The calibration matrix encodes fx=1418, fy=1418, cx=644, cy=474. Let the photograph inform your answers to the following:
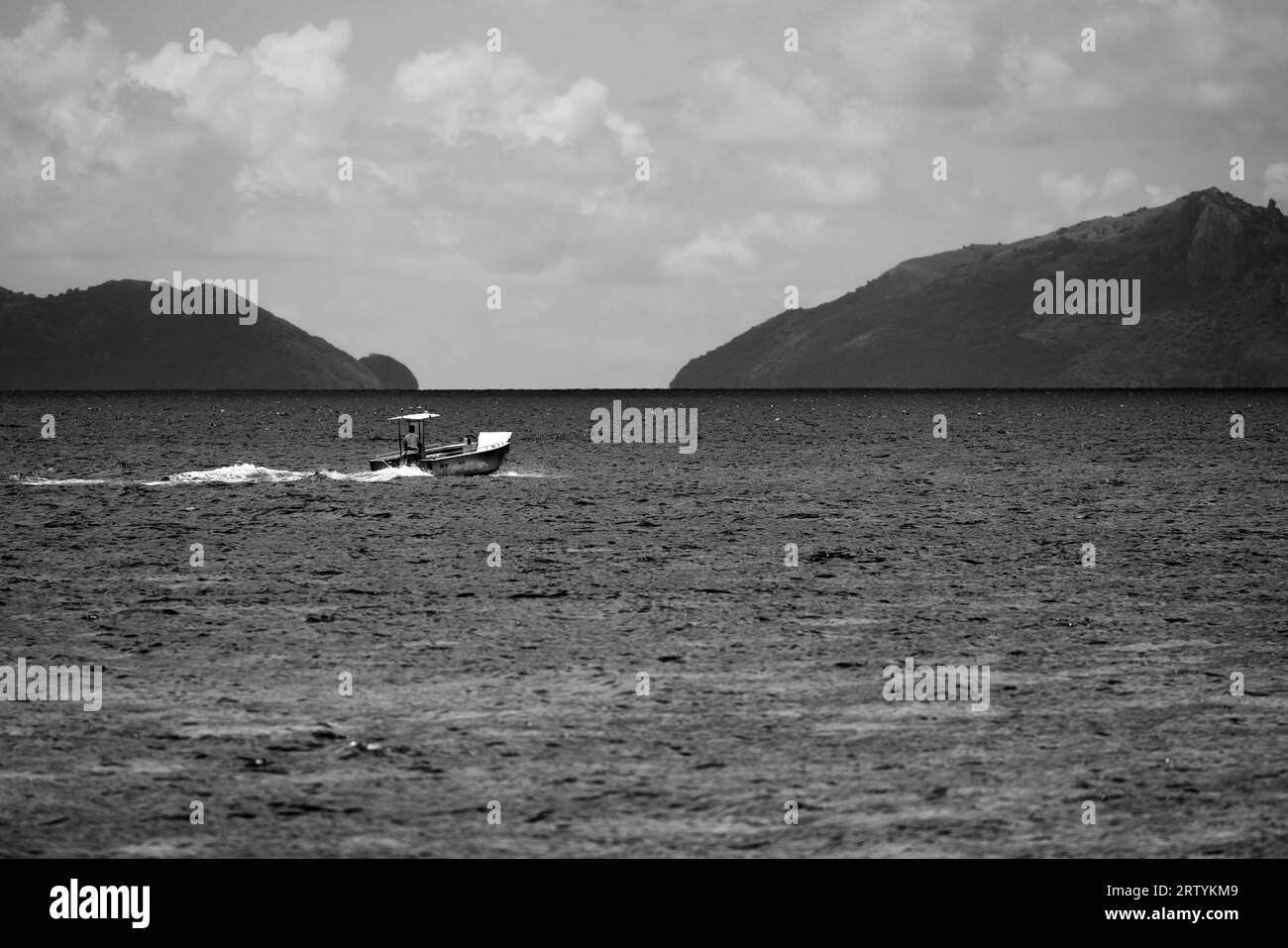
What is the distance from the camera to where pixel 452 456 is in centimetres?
6319

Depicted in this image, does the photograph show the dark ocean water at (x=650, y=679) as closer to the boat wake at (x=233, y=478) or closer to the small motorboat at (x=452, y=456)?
the small motorboat at (x=452, y=456)

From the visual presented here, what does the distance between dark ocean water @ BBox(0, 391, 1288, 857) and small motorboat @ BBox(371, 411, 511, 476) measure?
12582 mm

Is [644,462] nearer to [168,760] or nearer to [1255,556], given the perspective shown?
[1255,556]

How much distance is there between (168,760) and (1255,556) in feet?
90.5

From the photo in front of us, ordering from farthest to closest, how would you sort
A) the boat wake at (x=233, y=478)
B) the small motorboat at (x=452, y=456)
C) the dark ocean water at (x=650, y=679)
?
the small motorboat at (x=452, y=456)
the boat wake at (x=233, y=478)
the dark ocean water at (x=650, y=679)

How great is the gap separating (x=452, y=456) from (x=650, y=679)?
43774mm

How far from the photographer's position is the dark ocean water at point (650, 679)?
1403 cm

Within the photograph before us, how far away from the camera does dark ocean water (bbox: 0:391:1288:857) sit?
14031 millimetres

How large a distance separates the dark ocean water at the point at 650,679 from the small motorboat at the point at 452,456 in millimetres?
12582

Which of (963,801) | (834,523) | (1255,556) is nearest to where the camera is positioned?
(963,801)

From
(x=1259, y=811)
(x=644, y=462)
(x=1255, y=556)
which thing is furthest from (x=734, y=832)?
(x=644, y=462)

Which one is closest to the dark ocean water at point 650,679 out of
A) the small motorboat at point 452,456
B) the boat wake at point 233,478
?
the small motorboat at point 452,456

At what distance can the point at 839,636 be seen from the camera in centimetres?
2408

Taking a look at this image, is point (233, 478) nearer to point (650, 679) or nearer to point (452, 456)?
point (452, 456)
